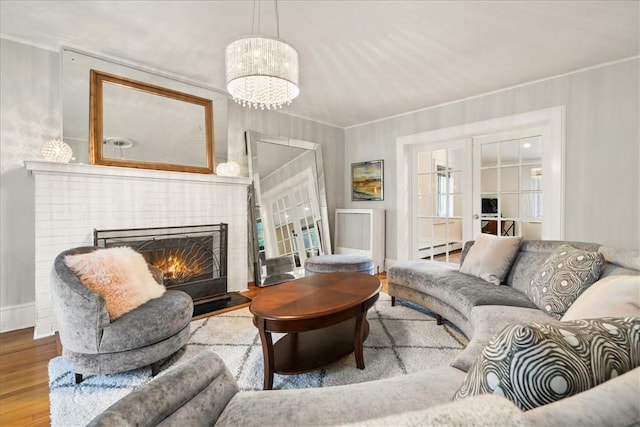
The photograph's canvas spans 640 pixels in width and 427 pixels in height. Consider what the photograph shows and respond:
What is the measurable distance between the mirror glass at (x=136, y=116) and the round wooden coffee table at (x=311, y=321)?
84.8 inches

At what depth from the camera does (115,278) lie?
1.91 meters

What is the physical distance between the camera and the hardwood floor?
5.08 feet

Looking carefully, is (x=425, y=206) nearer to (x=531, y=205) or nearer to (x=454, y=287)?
(x=531, y=205)

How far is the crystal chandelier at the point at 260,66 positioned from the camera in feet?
6.16

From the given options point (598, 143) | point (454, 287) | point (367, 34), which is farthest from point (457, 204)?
point (367, 34)

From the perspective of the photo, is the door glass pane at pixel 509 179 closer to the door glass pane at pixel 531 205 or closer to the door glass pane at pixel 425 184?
the door glass pane at pixel 531 205

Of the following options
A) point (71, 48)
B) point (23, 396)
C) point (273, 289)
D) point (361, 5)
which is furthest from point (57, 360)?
point (361, 5)

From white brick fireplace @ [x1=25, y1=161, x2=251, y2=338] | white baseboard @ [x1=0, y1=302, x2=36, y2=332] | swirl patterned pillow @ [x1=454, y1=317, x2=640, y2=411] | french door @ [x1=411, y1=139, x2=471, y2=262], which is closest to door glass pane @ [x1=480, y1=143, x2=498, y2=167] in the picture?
french door @ [x1=411, y1=139, x2=471, y2=262]

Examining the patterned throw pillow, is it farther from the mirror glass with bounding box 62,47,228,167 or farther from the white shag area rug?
the mirror glass with bounding box 62,47,228,167

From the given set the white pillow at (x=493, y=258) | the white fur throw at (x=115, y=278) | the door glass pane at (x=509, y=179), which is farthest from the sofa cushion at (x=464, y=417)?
the door glass pane at (x=509, y=179)

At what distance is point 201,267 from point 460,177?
3645 millimetres

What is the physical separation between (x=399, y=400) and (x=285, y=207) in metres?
3.59

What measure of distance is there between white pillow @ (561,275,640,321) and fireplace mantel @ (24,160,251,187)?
3.34 metres

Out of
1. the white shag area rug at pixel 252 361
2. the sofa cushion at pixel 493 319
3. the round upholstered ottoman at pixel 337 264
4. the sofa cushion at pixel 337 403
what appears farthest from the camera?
the round upholstered ottoman at pixel 337 264
